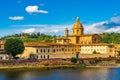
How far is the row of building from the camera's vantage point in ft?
302

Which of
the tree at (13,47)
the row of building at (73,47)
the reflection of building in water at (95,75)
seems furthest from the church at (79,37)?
the reflection of building in water at (95,75)

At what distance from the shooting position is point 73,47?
102 meters

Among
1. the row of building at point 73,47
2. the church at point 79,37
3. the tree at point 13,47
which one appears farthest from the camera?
the church at point 79,37

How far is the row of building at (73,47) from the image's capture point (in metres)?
91.9

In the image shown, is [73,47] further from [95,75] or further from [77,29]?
[95,75]

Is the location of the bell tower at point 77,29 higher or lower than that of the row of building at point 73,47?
higher

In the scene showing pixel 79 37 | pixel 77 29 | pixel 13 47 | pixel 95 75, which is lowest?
pixel 95 75

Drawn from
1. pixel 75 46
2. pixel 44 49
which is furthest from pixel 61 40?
pixel 44 49

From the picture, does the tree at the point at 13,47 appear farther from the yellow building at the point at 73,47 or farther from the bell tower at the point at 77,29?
the bell tower at the point at 77,29

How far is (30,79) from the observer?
5381 centimetres

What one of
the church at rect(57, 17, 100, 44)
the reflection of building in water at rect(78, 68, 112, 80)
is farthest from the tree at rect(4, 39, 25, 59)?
the church at rect(57, 17, 100, 44)

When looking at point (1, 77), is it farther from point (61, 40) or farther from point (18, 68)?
point (61, 40)

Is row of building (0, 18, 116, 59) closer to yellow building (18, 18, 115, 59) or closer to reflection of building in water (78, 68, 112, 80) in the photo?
yellow building (18, 18, 115, 59)

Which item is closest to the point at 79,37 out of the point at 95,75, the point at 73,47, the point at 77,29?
the point at 77,29
